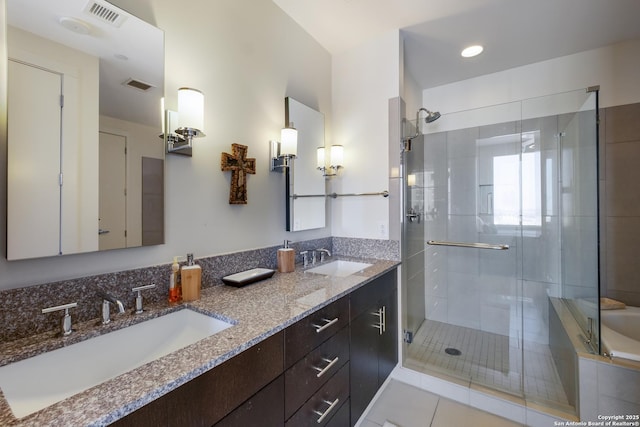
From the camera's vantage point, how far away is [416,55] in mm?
2410

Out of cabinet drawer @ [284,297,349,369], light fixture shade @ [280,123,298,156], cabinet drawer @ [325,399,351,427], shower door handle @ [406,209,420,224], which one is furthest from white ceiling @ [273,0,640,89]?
cabinet drawer @ [325,399,351,427]

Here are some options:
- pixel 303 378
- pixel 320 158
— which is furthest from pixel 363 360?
pixel 320 158

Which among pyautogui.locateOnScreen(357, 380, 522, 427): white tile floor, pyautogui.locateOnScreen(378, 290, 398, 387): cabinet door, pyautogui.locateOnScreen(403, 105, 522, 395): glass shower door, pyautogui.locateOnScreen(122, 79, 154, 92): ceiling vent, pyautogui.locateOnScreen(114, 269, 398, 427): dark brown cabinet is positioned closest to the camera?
pyautogui.locateOnScreen(114, 269, 398, 427): dark brown cabinet

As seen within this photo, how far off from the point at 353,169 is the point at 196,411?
191 cm

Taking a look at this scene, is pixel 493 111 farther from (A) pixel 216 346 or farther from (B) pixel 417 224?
(A) pixel 216 346

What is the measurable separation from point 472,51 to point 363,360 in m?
2.61

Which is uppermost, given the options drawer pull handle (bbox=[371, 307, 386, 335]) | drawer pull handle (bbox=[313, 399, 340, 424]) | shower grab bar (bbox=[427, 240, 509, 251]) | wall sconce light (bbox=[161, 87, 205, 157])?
wall sconce light (bbox=[161, 87, 205, 157])

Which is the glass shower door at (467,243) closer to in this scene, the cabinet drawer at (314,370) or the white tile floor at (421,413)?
the white tile floor at (421,413)

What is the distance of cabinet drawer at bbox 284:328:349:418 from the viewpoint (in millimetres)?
998

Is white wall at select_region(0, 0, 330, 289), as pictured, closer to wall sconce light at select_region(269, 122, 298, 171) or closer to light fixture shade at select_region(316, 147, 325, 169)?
wall sconce light at select_region(269, 122, 298, 171)

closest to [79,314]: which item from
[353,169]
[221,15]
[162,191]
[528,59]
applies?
[162,191]

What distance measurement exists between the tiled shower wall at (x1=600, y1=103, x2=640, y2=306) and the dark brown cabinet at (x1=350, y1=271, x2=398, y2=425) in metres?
1.85

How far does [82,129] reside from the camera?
966 mm

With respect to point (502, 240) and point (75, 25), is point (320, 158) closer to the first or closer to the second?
point (75, 25)
